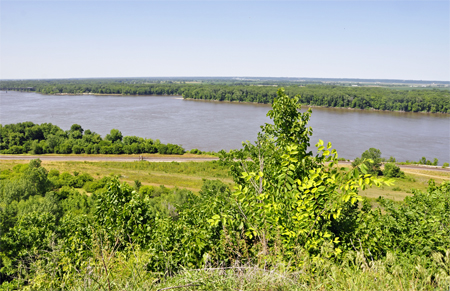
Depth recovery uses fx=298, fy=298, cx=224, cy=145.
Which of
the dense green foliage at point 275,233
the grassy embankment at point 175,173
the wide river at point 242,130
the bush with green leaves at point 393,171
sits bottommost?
the grassy embankment at point 175,173

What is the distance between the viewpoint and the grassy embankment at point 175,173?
28.7m

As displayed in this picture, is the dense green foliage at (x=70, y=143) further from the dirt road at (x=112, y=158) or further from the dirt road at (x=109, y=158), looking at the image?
the dirt road at (x=109, y=158)

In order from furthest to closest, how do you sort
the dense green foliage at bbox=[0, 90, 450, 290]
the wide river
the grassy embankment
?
the wide river, the grassy embankment, the dense green foliage at bbox=[0, 90, 450, 290]

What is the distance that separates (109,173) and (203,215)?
28.9 m

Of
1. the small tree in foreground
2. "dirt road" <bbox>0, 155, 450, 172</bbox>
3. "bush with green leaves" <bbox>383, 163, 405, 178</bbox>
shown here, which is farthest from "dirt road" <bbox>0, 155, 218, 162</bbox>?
the small tree in foreground

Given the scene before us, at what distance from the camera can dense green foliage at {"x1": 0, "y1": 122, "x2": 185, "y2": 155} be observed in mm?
41188

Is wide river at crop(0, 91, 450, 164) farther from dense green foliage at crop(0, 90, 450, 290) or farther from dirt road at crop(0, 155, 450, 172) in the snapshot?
dense green foliage at crop(0, 90, 450, 290)

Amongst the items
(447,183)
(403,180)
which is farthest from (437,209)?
(403,180)

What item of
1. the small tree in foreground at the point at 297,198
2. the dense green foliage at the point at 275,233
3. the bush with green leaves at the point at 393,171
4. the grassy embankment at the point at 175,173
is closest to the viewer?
the dense green foliage at the point at 275,233

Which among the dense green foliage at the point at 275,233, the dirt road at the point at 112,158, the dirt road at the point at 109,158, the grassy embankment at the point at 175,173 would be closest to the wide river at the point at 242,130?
the dirt road at the point at 112,158

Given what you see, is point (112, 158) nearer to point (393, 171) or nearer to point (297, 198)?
point (393, 171)

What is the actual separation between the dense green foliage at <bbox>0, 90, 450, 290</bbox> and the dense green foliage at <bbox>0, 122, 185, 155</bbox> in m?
34.3

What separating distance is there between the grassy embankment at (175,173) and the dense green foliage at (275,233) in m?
21.1

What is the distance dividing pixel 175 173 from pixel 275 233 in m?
30.3
